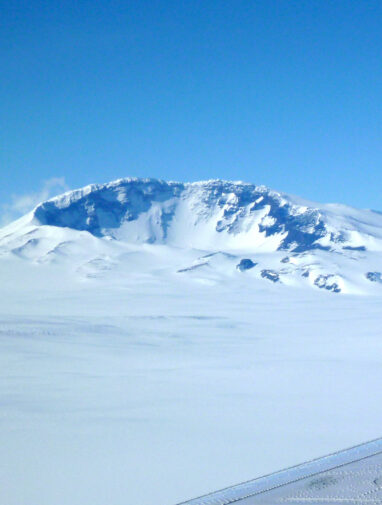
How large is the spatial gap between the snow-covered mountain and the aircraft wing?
207 ft

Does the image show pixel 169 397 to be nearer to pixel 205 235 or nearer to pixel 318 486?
pixel 318 486

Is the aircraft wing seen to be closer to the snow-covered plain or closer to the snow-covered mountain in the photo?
the snow-covered plain

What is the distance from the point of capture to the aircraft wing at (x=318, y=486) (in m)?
10.0

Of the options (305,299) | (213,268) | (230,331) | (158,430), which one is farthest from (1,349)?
(213,268)

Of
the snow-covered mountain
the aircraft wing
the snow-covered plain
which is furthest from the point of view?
the snow-covered mountain

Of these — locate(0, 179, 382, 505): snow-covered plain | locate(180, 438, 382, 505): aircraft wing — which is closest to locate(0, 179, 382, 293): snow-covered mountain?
locate(0, 179, 382, 505): snow-covered plain

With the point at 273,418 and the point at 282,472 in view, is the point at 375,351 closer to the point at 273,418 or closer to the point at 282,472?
the point at 273,418

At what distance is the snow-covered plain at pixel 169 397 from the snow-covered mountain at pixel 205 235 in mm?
33832

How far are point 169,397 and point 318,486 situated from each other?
23.6ft

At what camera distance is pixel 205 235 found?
4523 inches

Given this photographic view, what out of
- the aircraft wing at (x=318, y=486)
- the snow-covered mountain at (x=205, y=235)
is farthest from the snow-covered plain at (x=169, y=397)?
the snow-covered mountain at (x=205, y=235)

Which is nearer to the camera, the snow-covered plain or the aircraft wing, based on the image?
the aircraft wing

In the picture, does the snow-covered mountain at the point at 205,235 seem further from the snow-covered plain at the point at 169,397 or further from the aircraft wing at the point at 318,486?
the aircraft wing at the point at 318,486

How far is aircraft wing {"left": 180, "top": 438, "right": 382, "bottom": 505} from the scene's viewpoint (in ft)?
32.8
